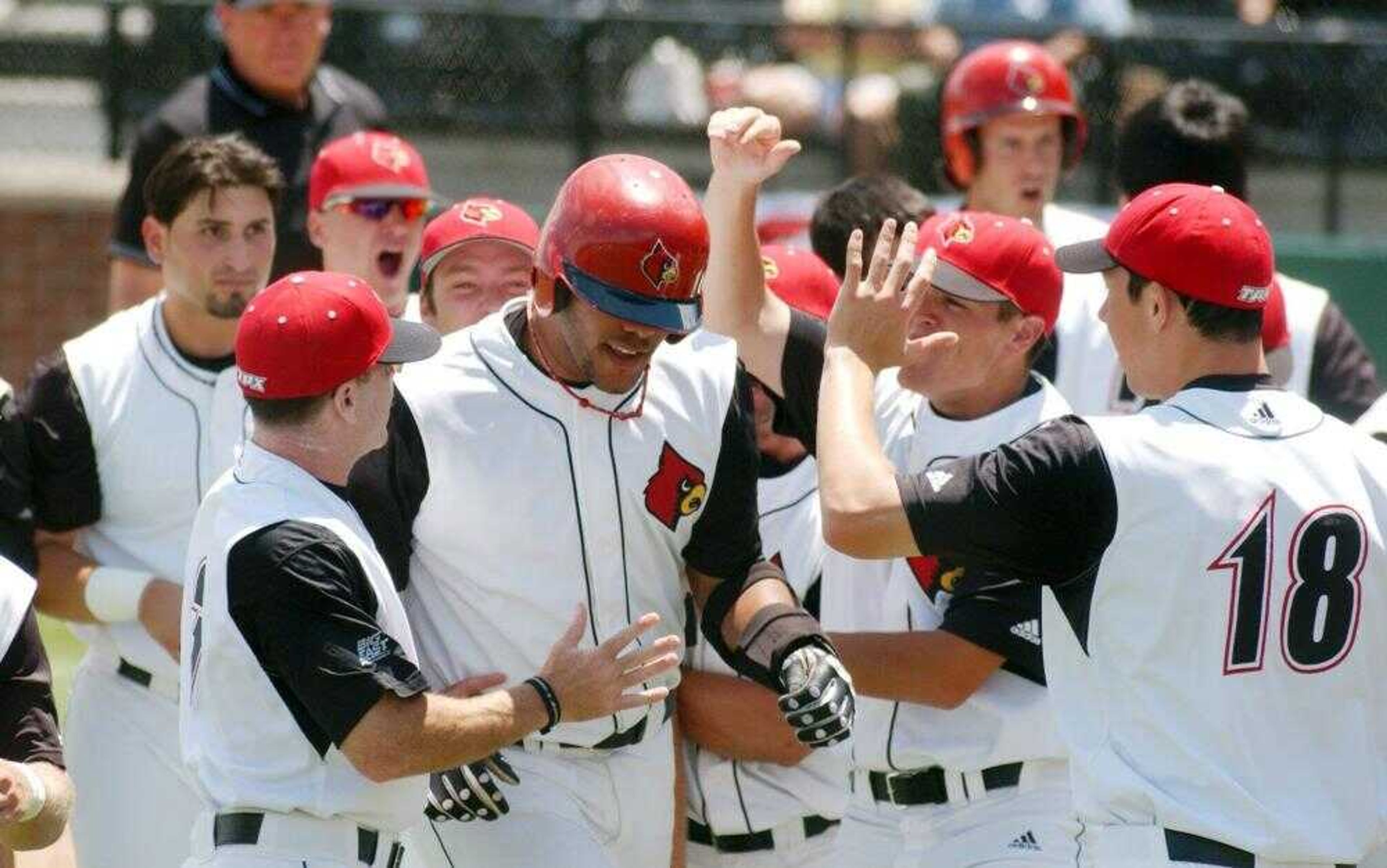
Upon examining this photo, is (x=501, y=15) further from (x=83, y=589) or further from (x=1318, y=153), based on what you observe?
(x=83, y=589)

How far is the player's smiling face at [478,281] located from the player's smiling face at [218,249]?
1.71 ft

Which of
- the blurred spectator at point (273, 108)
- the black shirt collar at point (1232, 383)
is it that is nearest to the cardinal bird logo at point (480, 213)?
the blurred spectator at point (273, 108)

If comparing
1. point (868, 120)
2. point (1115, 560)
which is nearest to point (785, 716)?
point (1115, 560)

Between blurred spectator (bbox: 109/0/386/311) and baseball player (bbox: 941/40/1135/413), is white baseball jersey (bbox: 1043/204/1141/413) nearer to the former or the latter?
baseball player (bbox: 941/40/1135/413)

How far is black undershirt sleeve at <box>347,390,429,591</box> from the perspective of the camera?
173 inches

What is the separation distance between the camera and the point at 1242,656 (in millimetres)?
3875

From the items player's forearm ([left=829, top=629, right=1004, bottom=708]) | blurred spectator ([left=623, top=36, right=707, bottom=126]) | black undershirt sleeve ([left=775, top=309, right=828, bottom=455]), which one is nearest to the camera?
player's forearm ([left=829, top=629, right=1004, bottom=708])

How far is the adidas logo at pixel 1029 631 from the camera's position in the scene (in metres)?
4.77

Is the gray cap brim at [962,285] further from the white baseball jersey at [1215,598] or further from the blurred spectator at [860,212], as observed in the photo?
the white baseball jersey at [1215,598]

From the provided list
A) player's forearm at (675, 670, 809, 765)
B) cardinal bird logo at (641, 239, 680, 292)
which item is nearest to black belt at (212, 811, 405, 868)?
player's forearm at (675, 670, 809, 765)

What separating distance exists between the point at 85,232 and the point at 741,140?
787 cm

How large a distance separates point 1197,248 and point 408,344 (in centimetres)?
145

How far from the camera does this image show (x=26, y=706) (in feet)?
13.9

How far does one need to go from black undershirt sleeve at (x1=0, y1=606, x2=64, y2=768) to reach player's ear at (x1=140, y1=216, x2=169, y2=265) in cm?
184
